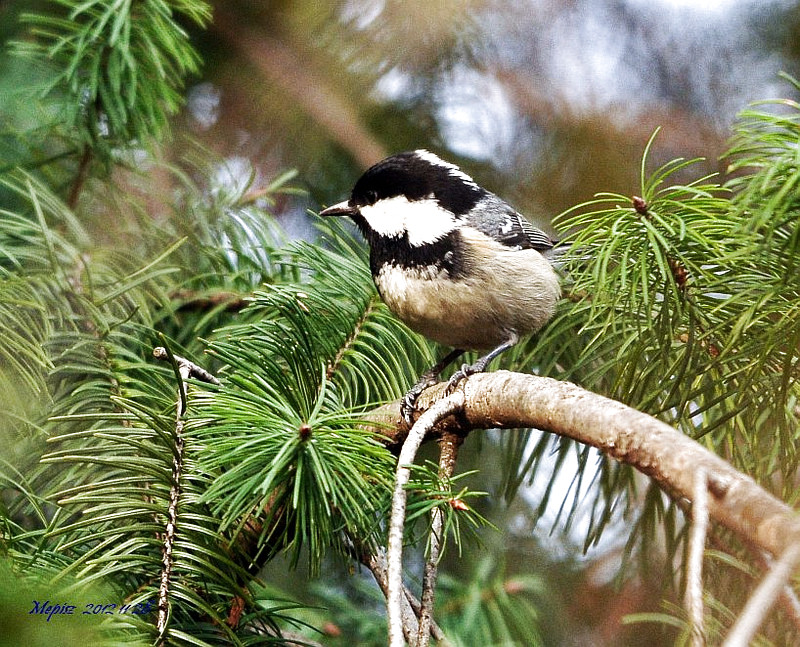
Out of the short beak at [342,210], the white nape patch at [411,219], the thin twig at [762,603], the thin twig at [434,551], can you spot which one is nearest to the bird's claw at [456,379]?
the thin twig at [434,551]

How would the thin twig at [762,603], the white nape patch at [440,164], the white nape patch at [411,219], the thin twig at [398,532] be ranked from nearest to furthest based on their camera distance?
1. the thin twig at [762,603]
2. the thin twig at [398,532]
3. the white nape patch at [411,219]
4. the white nape patch at [440,164]

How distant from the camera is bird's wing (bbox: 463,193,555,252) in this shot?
1906mm

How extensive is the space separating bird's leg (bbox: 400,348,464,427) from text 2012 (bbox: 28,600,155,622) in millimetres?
464

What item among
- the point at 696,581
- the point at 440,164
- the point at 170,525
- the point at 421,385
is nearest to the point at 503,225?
the point at 440,164

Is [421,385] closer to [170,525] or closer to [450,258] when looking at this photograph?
[450,258]

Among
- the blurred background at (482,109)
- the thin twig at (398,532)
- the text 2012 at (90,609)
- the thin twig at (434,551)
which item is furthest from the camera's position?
the blurred background at (482,109)

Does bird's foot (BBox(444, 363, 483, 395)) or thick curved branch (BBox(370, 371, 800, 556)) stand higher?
thick curved branch (BBox(370, 371, 800, 556))

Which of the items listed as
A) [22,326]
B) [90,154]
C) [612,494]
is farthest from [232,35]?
[612,494]

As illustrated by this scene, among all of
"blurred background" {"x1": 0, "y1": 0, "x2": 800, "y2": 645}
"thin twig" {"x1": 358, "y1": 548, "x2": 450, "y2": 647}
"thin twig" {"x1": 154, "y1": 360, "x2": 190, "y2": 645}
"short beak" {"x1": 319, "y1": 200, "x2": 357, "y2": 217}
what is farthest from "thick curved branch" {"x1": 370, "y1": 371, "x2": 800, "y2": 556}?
"blurred background" {"x1": 0, "y1": 0, "x2": 800, "y2": 645}

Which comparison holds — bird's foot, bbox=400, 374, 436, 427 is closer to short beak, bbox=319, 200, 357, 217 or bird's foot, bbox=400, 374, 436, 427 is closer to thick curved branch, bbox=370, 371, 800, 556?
thick curved branch, bbox=370, 371, 800, 556

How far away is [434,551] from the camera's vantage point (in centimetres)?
95

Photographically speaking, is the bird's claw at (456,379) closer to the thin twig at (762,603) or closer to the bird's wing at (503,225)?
the bird's wing at (503,225)

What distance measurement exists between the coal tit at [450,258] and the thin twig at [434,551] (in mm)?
392

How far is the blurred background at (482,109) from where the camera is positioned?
2314 mm
